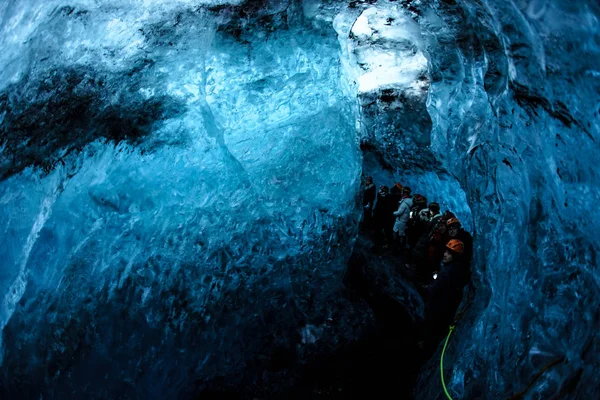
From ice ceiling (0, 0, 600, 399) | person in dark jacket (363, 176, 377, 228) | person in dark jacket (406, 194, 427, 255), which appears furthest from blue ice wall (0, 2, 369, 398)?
person in dark jacket (363, 176, 377, 228)

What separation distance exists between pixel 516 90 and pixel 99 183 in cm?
353

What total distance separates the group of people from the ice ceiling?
0.70ft

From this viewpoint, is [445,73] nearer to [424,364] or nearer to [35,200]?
[424,364]

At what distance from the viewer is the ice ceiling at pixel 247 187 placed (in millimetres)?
2543

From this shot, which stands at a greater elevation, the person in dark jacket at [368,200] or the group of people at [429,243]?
the group of people at [429,243]

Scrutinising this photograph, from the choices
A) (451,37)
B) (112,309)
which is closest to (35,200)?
(112,309)

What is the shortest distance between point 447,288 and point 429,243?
7.04 ft

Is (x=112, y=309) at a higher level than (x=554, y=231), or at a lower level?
lower

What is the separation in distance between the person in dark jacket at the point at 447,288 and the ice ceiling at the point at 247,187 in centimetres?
17

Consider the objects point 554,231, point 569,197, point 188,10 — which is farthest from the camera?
point 188,10

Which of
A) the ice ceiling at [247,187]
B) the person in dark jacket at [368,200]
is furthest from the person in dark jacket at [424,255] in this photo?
the person in dark jacket at [368,200]

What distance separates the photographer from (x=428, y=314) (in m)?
3.99

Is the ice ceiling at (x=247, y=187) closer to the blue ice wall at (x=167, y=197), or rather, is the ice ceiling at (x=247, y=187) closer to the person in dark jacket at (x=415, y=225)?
the blue ice wall at (x=167, y=197)

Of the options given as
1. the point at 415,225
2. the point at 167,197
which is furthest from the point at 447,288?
the point at 415,225
